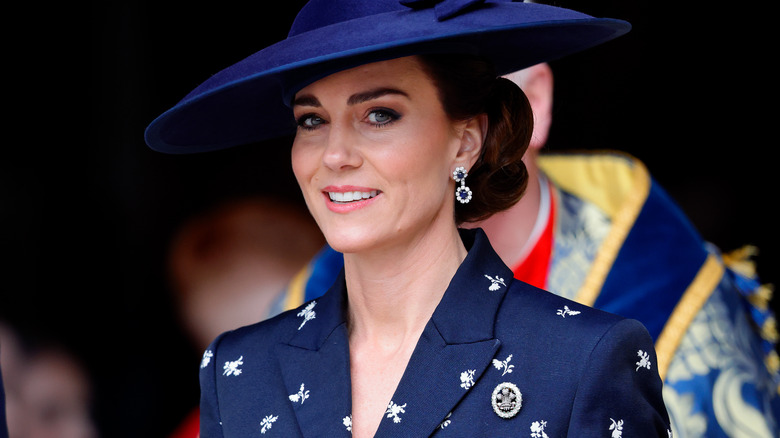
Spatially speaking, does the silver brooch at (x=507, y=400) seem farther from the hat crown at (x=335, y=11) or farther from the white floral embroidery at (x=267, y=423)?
the hat crown at (x=335, y=11)

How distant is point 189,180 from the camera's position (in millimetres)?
4035

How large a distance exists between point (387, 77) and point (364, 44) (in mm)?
190

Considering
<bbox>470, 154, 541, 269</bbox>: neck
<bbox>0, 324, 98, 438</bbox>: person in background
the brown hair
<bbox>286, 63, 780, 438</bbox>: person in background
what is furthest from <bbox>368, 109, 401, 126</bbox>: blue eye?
<bbox>0, 324, 98, 438</bbox>: person in background

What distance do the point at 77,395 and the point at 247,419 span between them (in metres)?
1.98

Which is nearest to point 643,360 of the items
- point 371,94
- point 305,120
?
point 371,94

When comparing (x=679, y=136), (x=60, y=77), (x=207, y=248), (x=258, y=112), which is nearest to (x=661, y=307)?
(x=679, y=136)

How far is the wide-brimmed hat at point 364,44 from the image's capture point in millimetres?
1794

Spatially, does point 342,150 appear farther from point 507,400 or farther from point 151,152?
point 151,152

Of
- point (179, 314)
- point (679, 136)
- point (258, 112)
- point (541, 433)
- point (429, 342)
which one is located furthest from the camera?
point (179, 314)

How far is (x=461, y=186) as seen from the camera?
2039 millimetres

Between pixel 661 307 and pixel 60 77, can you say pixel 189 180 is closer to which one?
pixel 60 77

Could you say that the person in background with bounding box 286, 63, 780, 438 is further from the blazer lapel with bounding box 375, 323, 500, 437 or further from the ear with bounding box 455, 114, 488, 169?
the blazer lapel with bounding box 375, 323, 500, 437

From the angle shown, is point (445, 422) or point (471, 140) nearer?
point (445, 422)

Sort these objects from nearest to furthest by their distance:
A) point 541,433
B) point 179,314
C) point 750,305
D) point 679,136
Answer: point 541,433
point 750,305
point 679,136
point 179,314
